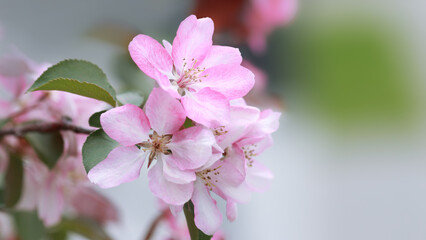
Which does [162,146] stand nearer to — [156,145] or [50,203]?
[156,145]

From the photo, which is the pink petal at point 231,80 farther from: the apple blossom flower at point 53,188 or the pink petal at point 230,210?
the apple blossom flower at point 53,188

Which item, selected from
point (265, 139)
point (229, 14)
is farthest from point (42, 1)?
point (265, 139)

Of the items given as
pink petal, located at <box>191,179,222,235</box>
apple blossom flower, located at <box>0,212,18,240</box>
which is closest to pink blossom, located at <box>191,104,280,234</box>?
pink petal, located at <box>191,179,222,235</box>

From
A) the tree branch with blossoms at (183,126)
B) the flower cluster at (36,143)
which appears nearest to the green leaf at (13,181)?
the flower cluster at (36,143)

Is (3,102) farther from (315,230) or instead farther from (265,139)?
(315,230)

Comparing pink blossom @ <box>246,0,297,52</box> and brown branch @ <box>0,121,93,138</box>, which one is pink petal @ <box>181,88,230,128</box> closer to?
brown branch @ <box>0,121,93,138</box>

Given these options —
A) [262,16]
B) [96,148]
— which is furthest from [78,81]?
[262,16]
